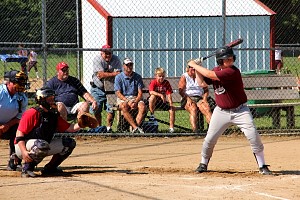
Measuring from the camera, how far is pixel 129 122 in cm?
1477

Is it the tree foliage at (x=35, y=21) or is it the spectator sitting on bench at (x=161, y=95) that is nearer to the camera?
the spectator sitting on bench at (x=161, y=95)

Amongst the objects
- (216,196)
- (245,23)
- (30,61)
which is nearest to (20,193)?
(216,196)

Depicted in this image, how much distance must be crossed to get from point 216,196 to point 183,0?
1298cm

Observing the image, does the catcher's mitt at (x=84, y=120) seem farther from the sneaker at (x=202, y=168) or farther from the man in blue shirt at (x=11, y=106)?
the sneaker at (x=202, y=168)

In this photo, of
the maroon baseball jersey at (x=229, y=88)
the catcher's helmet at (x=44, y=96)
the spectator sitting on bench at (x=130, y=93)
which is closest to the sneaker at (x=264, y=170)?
the maroon baseball jersey at (x=229, y=88)

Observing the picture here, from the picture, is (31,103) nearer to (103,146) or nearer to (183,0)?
(183,0)

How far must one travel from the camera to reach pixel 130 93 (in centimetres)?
1480

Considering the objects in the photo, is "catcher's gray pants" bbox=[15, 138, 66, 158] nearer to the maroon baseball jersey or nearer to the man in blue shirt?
the man in blue shirt

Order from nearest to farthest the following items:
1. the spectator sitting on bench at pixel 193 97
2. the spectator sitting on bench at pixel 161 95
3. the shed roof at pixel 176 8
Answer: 1. the spectator sitting on bench at pixel 193 97
2. the spectator sitting on bench at pixel 161 95
3. the shed roof at pixel 176 8

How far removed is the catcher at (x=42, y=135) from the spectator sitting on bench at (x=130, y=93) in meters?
3.95

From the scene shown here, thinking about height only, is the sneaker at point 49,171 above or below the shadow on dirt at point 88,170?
above

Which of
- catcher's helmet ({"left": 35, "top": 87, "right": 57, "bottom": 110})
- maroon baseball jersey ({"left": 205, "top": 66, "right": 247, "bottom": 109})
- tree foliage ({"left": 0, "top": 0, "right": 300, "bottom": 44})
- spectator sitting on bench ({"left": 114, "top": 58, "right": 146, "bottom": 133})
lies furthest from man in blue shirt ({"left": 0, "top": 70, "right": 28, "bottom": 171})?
tree foliage ({"left": 0, "top": 0, "right": 300, "bottom": 44})

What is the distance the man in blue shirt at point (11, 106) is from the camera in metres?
11.1

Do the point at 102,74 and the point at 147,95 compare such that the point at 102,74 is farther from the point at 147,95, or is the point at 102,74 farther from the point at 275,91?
the point at 275,91
